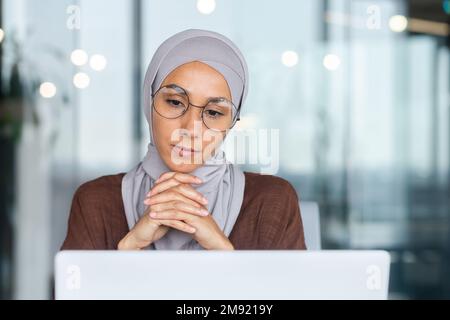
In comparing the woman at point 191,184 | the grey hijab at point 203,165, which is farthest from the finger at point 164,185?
the grey hijab at point 203,165

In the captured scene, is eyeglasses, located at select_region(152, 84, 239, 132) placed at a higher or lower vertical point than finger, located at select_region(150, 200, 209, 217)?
higher

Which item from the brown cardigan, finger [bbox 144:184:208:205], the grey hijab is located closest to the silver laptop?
finger [bbox 144:184:208:205]

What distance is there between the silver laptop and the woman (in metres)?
0.26

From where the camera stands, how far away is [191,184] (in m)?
1.15

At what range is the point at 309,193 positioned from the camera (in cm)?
362

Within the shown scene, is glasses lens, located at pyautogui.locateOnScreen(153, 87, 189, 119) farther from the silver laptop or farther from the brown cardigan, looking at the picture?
the silver laptop

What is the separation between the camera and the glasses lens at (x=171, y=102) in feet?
3.61

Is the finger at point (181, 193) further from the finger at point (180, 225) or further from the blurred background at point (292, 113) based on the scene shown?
the blurred background at point (292, 113)

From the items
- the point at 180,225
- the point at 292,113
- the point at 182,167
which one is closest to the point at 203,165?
the point at 182,167

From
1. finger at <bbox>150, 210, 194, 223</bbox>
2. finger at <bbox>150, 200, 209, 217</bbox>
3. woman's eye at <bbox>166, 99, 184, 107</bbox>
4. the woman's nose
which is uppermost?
woman's eye at <bbox>166, 99, 184, 107</bbox>

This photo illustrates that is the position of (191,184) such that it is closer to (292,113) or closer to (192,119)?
(192,119)

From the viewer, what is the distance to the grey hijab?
112 centimetres

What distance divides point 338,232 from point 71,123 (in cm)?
139
